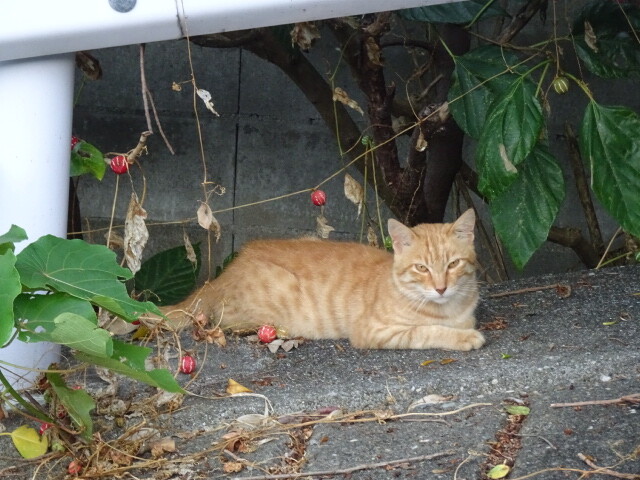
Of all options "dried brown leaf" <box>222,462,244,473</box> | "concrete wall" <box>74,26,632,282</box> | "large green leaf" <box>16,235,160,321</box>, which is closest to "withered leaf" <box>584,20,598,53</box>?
"concrete wall" <box>74,26,632,282</box>

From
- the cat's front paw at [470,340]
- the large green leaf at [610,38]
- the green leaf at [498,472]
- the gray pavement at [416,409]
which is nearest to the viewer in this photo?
the green leaf at [498,472]

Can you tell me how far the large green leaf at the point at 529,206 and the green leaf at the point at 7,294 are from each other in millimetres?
1737

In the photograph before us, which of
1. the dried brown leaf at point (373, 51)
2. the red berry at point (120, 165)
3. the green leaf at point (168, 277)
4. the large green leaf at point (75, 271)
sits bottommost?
the green leaf at point (168, 277)

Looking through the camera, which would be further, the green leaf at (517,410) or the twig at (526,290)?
the twig at (526,290)

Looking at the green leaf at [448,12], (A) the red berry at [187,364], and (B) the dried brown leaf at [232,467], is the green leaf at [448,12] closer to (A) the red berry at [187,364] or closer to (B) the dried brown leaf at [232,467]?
(A) the red berry at [187,364]

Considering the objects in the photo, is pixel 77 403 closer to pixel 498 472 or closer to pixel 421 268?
pixel 498 472

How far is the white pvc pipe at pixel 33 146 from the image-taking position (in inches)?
104

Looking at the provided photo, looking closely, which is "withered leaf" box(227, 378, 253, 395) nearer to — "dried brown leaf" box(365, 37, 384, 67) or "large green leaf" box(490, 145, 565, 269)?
"large green leaf" box(490, 145, 565, 269)

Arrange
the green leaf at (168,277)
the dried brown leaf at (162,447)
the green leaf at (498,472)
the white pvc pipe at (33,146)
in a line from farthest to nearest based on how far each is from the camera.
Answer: the green leaf at (168,277) → the white pvc pipe at (33,146) → the dried brown leaf at (162,447) → the green leaf at (498,472)

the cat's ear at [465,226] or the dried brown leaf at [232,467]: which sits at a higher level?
the cat's ear at [465,226]

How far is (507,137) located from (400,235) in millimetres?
702

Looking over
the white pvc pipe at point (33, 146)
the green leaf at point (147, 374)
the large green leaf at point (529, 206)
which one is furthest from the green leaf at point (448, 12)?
the green leaf at point (147, 374)

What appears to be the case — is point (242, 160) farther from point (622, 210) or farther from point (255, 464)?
point (255, 464)

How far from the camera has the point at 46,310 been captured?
7.52ft
